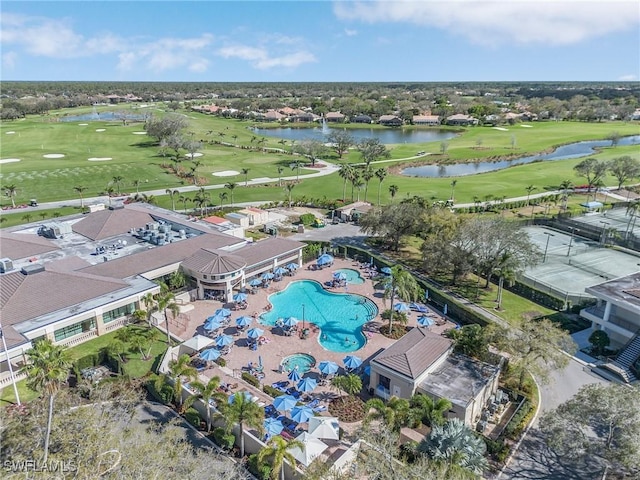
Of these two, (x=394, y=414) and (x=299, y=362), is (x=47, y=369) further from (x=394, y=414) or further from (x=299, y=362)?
(x=394, y=414)

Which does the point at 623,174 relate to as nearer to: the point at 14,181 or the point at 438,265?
the point at 438,265

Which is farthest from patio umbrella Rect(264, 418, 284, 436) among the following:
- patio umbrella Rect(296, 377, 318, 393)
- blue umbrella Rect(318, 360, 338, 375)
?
blue umbrella Rect(318, 360, 338, 375)

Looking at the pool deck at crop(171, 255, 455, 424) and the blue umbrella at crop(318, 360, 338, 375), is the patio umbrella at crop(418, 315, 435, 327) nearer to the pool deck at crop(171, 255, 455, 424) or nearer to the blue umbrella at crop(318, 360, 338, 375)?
the pool deck at crop(171, 255, 455, 424)

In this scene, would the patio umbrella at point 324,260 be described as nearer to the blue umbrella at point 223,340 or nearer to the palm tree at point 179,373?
the blue umbrella at point 223,340

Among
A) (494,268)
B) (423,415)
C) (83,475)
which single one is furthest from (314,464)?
(494,268)

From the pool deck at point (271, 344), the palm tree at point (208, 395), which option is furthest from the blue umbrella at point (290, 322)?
the palm tree at point (208, 395)

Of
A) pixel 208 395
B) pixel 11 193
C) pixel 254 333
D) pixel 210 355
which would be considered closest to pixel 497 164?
pixel 254 333
